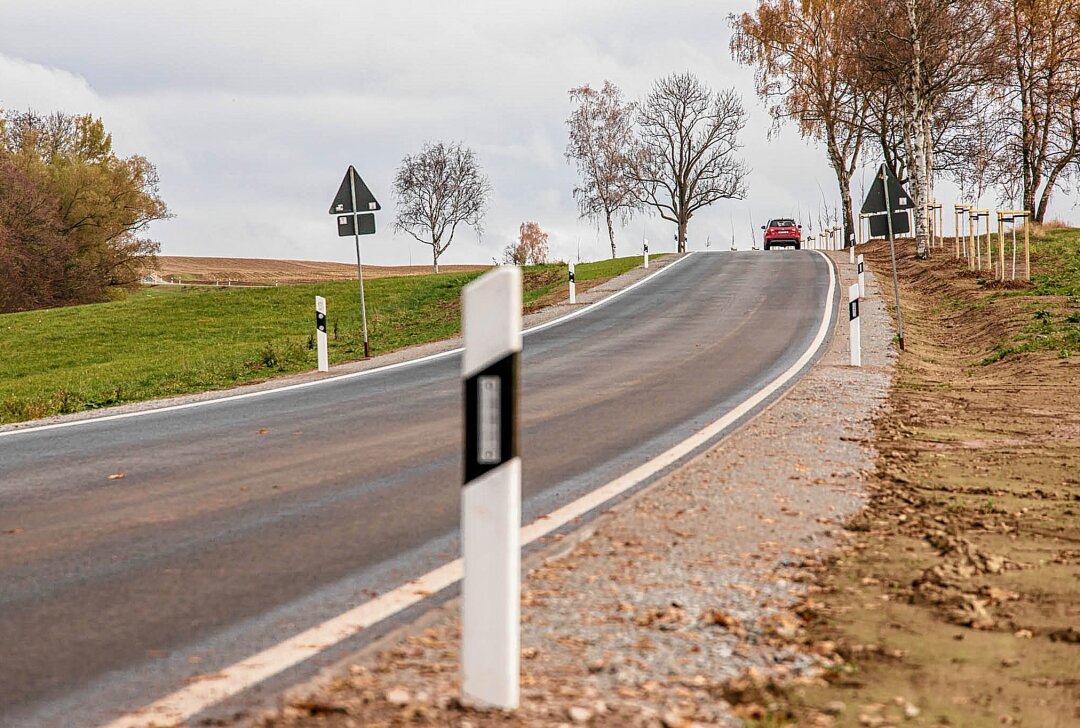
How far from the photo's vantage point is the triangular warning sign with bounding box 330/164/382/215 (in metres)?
18.1

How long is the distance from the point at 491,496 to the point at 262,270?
88132 millimetres

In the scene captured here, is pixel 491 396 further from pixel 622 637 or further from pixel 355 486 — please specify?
pixel 355 486

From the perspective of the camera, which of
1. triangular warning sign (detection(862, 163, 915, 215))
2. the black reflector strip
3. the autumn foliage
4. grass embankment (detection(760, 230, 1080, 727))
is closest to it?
the black reflector strip

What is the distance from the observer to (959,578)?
15.6 feet

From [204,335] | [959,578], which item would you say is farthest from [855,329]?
[204,335]

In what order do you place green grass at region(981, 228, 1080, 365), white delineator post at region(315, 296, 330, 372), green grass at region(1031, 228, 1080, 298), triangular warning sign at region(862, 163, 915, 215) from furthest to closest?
green grass at region(1031, 228, 1080, 298) → triangular warning sign at region(862, 163, 915, 215) → white delineator post at region(315, 296, 330, 372) → green grass at region(981, 228, 1080, 365)

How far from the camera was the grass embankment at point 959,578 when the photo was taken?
339 cm

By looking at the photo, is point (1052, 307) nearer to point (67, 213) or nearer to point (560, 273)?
point (560, 273)

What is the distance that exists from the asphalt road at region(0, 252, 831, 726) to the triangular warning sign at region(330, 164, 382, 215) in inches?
177

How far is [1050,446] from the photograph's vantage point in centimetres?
869

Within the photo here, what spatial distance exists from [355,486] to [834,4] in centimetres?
4858

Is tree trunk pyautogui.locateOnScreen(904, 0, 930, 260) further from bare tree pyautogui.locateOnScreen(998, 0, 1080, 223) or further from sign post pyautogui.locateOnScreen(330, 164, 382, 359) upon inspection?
sign post pyautogui.locateOnScreen(330, 164, 382, 359)

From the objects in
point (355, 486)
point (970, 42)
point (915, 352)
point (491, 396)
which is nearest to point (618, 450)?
point (355, 486)

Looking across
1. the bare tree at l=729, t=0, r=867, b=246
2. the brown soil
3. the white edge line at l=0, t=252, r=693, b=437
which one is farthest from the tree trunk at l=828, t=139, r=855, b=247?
the white edge line at l=0, t=252, r=693, b=437
